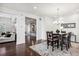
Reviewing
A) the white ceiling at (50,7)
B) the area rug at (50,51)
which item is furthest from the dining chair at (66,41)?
the white ceiling at (50,7)

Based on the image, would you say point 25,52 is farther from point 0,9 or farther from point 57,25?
point 0,9

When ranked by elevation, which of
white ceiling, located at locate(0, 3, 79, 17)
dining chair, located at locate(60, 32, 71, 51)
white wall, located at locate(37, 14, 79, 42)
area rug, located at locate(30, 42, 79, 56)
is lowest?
area rug, located at locate(30, 42, 79, 56)

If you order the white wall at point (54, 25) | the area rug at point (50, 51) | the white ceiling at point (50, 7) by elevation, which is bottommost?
the area rug at point (50, 51)

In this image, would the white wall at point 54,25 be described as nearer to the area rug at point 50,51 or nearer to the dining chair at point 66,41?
the dining chair at point 66,41

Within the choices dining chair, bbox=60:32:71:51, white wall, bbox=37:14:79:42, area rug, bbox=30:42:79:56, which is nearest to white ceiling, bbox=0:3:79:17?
white wall, bbox=37:14:79:42

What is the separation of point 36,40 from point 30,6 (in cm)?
102

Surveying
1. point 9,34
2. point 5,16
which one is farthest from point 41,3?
point 9,34

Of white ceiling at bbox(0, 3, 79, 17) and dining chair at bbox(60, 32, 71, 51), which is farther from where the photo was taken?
dining chair at bbox(60, 32, 71, 51)

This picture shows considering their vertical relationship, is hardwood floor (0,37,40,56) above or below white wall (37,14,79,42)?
below

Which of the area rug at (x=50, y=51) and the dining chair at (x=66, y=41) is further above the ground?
the dining chair at (x=66, y=41)

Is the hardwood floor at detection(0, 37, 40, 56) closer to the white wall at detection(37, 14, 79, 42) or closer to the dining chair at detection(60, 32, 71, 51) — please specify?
the white wall at detection(37, 14, 79, 42)

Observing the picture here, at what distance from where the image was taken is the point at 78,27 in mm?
1970

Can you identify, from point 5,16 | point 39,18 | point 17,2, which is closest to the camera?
point 17,2

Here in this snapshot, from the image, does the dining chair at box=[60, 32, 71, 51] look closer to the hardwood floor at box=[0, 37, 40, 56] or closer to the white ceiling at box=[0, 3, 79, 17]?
the white ceiling at box=[0, 3, 79, 17]
